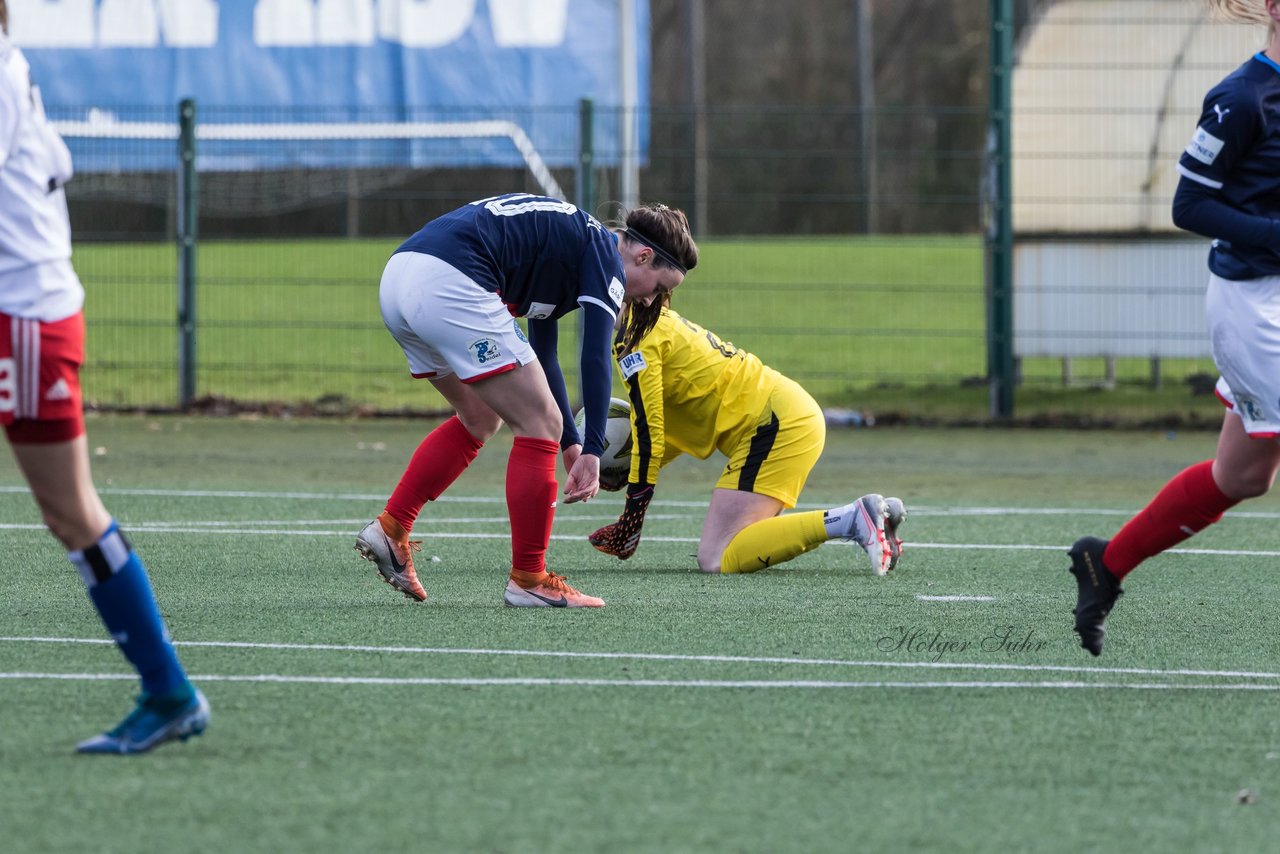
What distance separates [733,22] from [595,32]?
87.8ft

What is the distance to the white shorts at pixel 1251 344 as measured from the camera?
15.7ft

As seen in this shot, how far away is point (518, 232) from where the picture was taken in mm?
6188

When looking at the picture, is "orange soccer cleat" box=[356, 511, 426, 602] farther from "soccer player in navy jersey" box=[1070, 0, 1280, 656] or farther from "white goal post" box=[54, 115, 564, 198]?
"white goal post" box=[54, 115, 564, 198]

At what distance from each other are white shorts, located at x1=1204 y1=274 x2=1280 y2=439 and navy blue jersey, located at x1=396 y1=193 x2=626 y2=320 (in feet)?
6.57

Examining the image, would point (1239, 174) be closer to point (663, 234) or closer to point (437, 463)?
point (663, 234)

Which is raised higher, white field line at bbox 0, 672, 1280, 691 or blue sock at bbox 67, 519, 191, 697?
blue sock at bbox 67, 519, 191, 697

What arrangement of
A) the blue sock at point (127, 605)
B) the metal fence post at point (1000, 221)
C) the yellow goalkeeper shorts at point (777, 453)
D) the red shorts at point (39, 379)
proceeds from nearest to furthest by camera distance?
the red shorts at point (39, 379)
the blue sock at point (127, 605)
the yellow goalkeeper shorts at point (777, 453)
the metal fence post at point (1000, 221)

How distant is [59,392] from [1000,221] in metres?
11.0

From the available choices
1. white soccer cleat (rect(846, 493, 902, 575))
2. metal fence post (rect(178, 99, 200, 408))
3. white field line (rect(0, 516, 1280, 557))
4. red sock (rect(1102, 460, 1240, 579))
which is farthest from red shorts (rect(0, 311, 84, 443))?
metal fence post (rect(178, 99, 200, 408))

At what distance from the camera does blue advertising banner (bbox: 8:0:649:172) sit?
62.9 ft

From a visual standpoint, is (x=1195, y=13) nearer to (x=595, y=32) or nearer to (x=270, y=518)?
(x=595, y=32)

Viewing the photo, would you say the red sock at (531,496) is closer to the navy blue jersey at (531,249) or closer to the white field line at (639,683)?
the navy blue jersey at (531,249)

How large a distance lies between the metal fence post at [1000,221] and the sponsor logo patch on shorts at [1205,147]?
9.31 m
